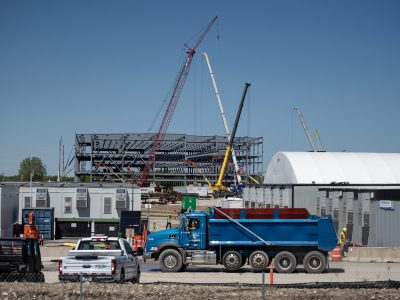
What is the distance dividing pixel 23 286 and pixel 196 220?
38.6 feet

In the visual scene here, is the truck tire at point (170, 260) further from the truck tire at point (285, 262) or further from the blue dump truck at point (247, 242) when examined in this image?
the truck tire at point (285, 262)

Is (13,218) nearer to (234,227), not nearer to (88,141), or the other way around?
(234,227)

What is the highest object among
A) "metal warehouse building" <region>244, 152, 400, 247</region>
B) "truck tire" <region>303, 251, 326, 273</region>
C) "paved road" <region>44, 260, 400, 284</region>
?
"metal warehouse building" <region>244, 152, 400, 247</region>

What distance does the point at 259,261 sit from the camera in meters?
26.6

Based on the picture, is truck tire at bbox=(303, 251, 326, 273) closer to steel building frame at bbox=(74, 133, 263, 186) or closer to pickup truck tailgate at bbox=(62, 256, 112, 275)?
pickup truck tailgate at bbox=(62, 256, 112, 275)

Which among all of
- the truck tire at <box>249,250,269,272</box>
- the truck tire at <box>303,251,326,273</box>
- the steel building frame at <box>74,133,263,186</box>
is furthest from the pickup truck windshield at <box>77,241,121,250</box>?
the steel building frame at <box>74,133,263,186</box>

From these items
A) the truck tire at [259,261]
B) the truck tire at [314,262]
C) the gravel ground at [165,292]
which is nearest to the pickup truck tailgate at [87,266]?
the gravel ground at [165,292]

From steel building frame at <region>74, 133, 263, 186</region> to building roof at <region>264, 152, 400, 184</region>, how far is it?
73163 mm

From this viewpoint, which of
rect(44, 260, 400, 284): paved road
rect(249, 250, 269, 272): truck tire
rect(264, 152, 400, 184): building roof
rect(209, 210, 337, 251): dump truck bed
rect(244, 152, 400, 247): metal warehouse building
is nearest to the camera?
rect(44, 260, 400, 284): paved road

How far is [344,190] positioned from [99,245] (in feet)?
74.2

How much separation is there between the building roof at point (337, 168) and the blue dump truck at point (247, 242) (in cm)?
2890

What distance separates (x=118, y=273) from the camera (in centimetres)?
1792

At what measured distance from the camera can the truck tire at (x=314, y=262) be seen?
2652 centimetres

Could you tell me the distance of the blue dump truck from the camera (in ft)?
87.4
